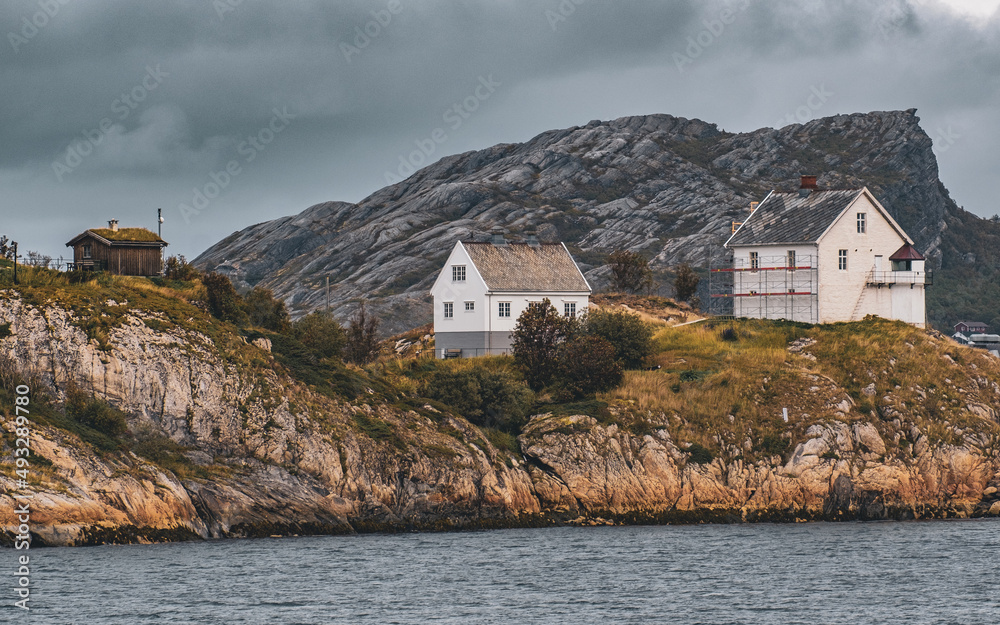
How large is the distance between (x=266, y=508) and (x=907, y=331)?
45156 millimetres

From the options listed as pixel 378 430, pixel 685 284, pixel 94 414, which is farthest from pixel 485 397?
pixel 685 284

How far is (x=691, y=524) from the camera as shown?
250 ft

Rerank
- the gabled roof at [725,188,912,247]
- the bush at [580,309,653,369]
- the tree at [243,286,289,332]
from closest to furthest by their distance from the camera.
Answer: the tree at [243,286,289,332] < the bush at [580,309,653,369] < the gabled roof at [725,188,912,247]

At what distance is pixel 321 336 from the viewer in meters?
83.9

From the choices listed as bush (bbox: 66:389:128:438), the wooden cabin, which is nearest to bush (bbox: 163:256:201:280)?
the wooden cabin

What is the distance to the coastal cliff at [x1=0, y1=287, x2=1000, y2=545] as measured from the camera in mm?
65750

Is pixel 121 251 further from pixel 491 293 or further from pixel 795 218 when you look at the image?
pixel 795 218

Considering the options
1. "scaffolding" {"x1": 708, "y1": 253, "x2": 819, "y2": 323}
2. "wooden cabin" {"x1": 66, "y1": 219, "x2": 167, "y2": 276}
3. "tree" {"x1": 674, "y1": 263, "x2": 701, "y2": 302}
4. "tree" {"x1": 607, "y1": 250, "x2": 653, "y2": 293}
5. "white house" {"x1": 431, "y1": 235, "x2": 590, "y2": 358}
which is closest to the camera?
"wooden cabin" {"x1": 66, "y1": 219, "x2": 167, "y2": 276}

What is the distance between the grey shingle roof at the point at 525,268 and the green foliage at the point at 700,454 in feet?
79.0

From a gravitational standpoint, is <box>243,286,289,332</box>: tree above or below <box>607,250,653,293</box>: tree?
below

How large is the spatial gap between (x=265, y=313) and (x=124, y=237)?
9.80m

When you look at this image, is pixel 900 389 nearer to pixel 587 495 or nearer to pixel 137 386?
pixel 587 495

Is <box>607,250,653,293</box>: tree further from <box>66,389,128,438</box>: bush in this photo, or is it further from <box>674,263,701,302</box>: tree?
<box>66,389,128,438</box>: bush

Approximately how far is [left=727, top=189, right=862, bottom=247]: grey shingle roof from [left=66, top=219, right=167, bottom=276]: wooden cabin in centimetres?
4080
